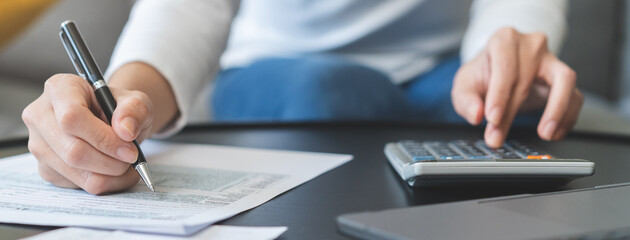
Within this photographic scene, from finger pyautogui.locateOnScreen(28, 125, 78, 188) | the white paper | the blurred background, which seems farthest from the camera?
the blurred background

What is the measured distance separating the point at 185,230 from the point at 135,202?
80mm

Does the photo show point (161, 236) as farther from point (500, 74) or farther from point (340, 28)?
point (340, 28)

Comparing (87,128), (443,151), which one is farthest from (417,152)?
(87,128)

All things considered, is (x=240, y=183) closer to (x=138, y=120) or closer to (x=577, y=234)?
(x=138, y=120)

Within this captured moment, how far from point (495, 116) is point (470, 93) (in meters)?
0.05

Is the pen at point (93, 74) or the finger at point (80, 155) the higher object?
the pen at point (93, 74)

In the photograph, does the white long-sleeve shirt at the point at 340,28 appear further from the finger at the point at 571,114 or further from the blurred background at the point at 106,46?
the blurred background at the point at 106,46

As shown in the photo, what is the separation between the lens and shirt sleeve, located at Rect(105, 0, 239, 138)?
542 millimetres

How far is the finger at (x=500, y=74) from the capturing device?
0.44 meters

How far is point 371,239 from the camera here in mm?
230

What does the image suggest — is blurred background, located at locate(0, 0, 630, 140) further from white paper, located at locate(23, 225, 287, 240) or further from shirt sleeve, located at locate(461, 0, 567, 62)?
white paper, located at locate(23, 225, 287, 240)

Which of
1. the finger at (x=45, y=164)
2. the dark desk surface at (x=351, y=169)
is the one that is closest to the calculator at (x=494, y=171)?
the dark desk surface at (x=351, y=169)

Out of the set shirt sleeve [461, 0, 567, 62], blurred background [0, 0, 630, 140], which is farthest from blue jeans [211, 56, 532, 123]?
blurred background [0, 0, 630, 140]

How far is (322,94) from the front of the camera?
67cm
